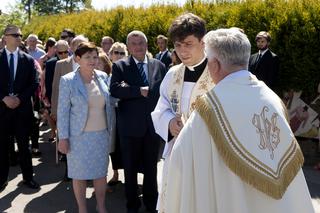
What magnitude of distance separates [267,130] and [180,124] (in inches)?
40.1

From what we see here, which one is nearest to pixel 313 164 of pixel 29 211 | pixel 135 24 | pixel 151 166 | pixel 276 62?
pixel 276 62

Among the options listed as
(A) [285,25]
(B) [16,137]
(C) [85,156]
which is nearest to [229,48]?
(C) [85,156]

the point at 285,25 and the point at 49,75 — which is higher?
the point at 285,25

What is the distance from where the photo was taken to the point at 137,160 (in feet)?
17.3

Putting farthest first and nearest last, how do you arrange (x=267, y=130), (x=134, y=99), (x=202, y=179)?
1. (x=134, y=99)
2. (x=267, y=130)
3. (x=202, y=179)

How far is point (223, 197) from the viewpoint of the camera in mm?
2479

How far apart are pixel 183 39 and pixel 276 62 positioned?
5.03 m

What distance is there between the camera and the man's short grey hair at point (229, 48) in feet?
8.18

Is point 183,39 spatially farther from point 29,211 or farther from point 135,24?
point 135,24

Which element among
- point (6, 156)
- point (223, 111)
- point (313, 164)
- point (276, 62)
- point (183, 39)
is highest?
point (183, 39)

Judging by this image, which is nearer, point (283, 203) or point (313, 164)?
point (283, 203)

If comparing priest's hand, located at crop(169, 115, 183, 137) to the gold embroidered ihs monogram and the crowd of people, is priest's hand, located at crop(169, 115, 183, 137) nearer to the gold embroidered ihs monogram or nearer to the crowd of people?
the crowd of people

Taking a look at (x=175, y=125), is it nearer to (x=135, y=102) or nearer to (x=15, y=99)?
→ (x=135, y=102)

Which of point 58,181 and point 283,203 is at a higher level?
point 283,203
